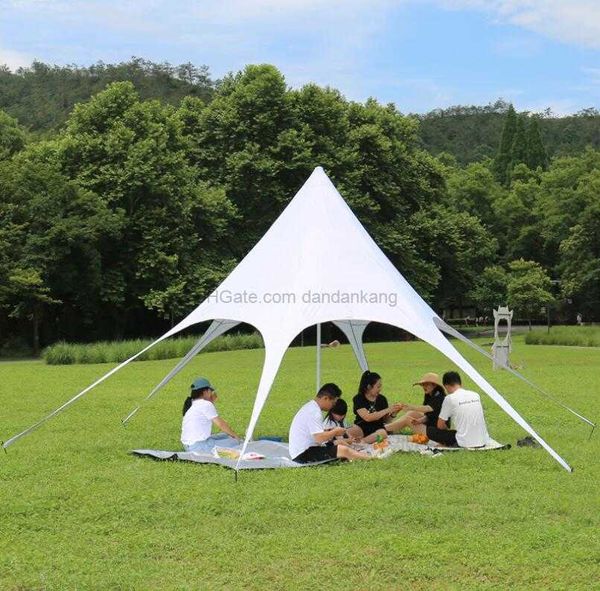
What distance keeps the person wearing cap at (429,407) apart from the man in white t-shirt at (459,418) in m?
0.24

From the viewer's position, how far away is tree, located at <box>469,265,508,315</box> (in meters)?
52.3

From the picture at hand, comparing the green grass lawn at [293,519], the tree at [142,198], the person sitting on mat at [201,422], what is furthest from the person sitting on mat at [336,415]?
the tree at [142,198]

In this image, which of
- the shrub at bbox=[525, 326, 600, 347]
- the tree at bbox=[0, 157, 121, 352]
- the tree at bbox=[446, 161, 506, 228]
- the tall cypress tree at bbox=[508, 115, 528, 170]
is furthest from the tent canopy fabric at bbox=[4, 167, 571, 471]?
the tall cypress tree at bbox=[508, 115, 528, 170]

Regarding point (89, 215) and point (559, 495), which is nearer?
point (559, 495)

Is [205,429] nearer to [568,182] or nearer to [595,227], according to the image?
[595,227]

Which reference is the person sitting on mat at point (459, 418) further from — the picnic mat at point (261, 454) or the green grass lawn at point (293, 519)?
the green grass lawn at point (293, 519)

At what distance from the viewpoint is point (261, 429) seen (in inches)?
494

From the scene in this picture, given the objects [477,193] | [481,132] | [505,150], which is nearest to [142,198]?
[477,193]

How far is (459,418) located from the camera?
1005 cm

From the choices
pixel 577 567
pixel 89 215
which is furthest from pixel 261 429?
pixel 89 215

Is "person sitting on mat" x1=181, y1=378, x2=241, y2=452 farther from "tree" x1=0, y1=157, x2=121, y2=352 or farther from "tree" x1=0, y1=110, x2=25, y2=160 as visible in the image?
"tree" x1=0, y1=110, x2=25, y2=160

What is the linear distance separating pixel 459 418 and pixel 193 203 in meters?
26.8

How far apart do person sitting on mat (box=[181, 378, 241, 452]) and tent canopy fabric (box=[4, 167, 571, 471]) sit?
0.81 m

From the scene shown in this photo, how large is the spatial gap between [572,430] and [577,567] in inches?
264
